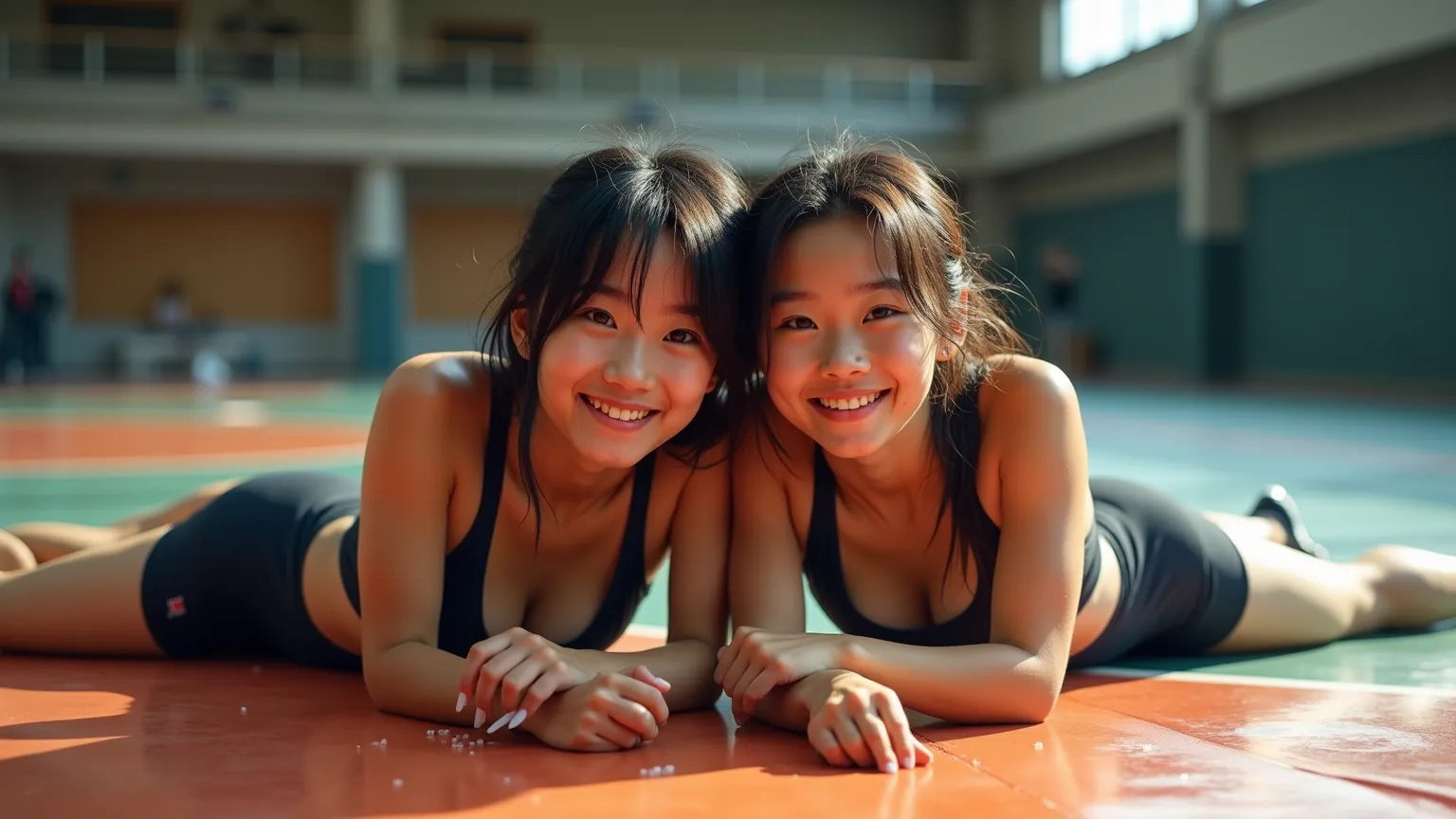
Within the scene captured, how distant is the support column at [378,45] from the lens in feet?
69.9

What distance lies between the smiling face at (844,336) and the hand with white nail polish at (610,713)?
482 mm

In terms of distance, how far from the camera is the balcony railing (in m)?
20.2

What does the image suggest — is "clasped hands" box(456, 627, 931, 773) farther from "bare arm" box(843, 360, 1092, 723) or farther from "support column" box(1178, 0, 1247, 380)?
"support column" box(1178, 0, 1247, 380)

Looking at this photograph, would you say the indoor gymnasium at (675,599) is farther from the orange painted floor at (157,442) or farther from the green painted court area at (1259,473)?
the orange painted floor at (157,442)

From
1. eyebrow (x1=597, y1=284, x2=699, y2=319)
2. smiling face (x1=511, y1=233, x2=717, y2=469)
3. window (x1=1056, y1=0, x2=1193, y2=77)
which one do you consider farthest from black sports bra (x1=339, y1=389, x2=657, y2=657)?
window (x1=1056, y1=0, x2=1193, y2=77)

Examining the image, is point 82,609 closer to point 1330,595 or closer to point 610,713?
point 610,713

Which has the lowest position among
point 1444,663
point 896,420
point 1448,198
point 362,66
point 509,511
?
point 1444,663

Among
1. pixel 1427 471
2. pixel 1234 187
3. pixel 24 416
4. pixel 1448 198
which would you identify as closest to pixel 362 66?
pixel 24 416

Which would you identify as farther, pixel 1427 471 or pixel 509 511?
pixel 1427 471

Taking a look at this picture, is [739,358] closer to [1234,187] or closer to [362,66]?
[1234,187]

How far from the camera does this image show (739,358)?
7.73ft

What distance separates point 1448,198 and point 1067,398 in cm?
1439

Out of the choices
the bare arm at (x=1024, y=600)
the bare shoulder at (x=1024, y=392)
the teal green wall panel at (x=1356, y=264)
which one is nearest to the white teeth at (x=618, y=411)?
the bare arm at (x=1024, y=600)

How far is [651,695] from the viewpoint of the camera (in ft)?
7.00
